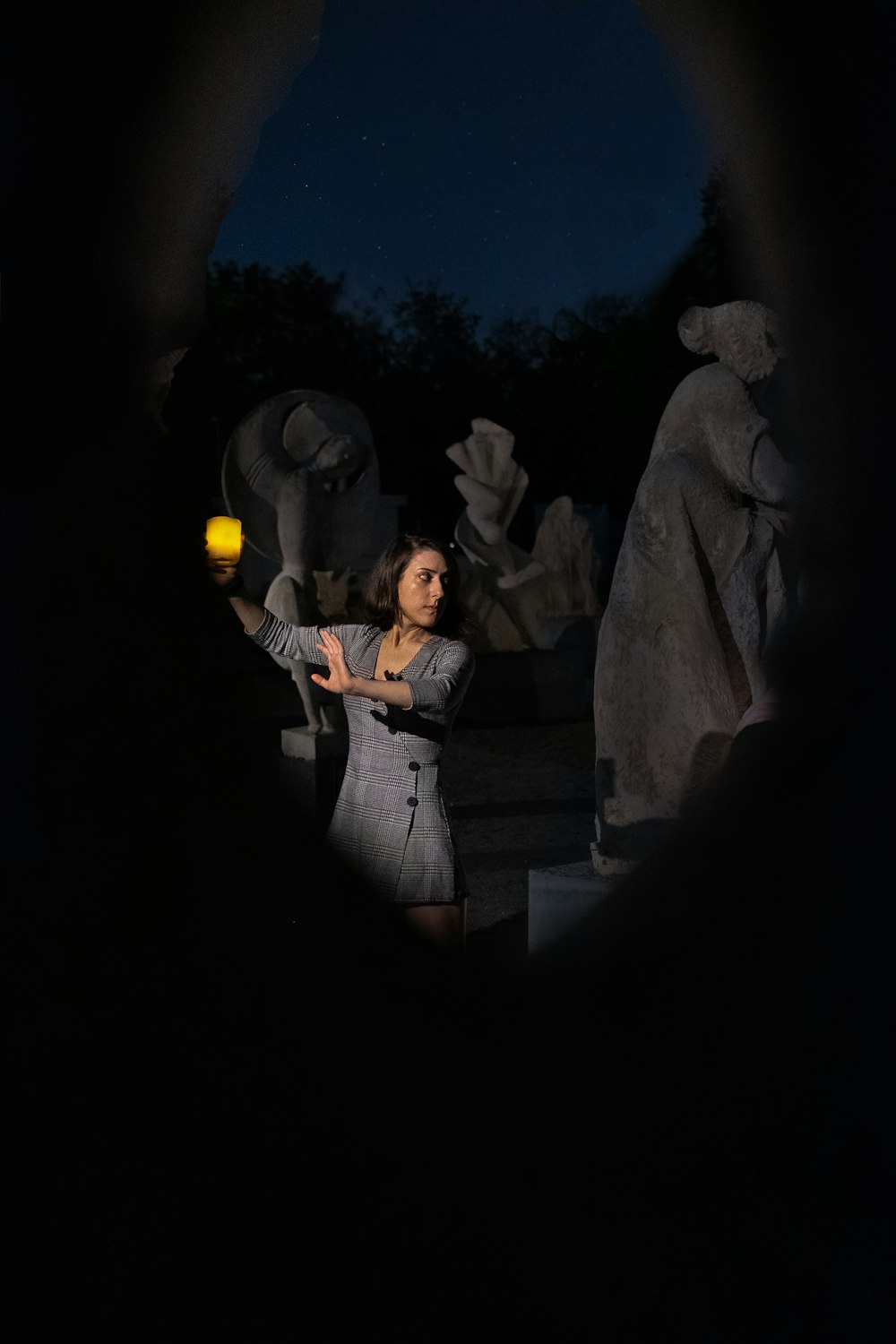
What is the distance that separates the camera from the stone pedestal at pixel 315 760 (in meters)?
6.52

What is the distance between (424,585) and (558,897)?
84 centimetres

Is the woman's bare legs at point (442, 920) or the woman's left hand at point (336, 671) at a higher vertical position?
the woman's left hand at point (336, 671)

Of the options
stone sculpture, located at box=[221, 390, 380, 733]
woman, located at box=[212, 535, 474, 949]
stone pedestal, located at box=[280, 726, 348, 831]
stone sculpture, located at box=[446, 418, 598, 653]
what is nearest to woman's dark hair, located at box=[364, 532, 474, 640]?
woman, located at box=[212, 535, 474, 949]

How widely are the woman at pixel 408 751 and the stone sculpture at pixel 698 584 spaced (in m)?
0.50

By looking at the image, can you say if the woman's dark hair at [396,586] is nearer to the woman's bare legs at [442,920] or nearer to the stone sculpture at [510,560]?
the woman's bare legs at [442,920]

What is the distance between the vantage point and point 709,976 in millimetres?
1527

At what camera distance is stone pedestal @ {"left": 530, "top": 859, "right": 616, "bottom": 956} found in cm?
300

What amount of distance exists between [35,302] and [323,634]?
93cm

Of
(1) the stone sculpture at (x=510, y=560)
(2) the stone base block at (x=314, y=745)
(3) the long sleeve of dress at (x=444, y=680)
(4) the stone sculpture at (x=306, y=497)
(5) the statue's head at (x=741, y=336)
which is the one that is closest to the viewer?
(3) the long sleeve of dress at (x=444, y=680)

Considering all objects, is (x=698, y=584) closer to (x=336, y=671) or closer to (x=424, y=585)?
(x=424, y=585)

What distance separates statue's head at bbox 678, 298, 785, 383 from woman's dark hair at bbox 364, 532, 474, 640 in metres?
0.81

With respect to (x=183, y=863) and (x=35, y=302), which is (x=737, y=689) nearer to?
(x=183, y=863)

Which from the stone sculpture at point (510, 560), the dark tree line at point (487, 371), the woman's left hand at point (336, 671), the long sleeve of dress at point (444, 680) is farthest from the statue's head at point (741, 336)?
the dark tree line at point (487, 371)

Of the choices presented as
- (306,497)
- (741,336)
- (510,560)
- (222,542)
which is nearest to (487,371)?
(510,560)
